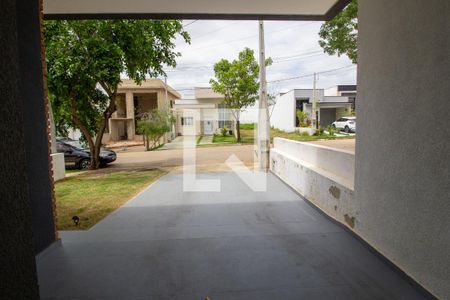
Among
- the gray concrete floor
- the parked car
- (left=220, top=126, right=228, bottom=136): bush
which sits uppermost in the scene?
(left=220, top=126, right=228, bottom=136): bush

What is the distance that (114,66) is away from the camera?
11.1 metres

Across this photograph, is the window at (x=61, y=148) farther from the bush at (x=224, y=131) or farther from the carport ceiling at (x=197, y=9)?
the bush at (x=224, y=131)

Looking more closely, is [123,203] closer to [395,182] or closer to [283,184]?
[283,184]

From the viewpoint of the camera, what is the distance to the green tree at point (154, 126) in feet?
71.5

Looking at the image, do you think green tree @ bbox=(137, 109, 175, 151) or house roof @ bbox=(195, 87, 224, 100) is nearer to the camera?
green tree @ bbox=(137, 109, 175, 151)

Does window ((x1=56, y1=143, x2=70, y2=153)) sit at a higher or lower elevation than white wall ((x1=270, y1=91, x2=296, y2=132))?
lower

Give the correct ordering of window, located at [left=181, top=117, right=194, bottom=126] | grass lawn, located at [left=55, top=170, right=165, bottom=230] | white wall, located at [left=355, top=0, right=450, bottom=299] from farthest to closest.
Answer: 1. window, located at [left=181, top=117, right=194, bottom=126]
2. grass lawn, located at [left=55, top=170, right=165, bottom=230]
3. white wall, located at [left=355, top=0, right=450, bottom=299]

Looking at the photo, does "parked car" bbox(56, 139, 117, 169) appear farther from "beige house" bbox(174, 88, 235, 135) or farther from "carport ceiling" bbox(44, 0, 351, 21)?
"beige house" bbox(174, 88, 235, 135)

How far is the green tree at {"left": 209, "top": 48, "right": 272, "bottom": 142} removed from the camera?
75.7ft

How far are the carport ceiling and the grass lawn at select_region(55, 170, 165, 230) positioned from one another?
12.3 feet

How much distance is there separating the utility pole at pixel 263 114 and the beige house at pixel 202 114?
60.4 feet

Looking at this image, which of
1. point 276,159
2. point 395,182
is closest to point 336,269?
point 395,182

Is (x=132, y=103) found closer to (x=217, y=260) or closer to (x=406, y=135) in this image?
(x=217, y=260)

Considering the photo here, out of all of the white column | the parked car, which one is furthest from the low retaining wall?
the white column
